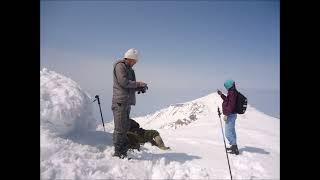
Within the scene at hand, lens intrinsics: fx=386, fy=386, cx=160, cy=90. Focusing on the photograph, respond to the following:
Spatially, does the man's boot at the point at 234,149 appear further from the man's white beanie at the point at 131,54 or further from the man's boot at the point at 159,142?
the man's white beanie at the point at 131,54

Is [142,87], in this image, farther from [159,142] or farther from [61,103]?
[61,103]

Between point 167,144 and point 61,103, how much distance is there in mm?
1393

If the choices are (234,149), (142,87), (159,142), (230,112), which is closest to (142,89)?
(142,87)

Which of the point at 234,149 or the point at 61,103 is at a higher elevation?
the point at 61,103

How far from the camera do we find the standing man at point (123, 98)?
439 cm

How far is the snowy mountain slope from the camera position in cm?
425

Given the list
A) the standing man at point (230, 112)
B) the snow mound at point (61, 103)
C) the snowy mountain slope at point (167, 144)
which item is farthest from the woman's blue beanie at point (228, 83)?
the snow mound at point (61, 103)

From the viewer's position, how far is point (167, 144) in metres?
4.84

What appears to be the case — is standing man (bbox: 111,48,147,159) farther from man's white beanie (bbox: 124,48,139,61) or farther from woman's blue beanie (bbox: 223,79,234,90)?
woman's blue beanie (bbox: 223,79,234,90)

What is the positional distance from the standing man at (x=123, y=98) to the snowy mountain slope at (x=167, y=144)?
189 millimetres

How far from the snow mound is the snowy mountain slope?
11 mm

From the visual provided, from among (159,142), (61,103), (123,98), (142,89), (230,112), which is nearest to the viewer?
(123,98)
